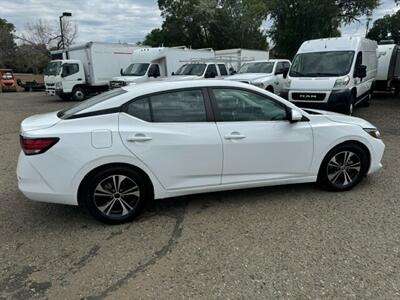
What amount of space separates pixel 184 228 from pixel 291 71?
7.96 metres

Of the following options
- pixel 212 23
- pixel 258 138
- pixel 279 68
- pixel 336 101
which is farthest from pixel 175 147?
pixel 212 23

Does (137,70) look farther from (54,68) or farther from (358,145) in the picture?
(358,145)

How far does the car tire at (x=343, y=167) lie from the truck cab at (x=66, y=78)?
16959 mm

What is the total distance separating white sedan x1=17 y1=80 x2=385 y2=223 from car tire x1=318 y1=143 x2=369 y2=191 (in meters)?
0.01

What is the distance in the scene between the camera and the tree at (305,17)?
2419 cm

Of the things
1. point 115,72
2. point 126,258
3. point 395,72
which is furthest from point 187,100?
point 115,72

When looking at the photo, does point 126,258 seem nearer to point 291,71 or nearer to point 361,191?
point 361,191

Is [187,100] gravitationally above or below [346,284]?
above

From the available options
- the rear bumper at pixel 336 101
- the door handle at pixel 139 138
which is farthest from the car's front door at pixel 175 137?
the rear bumper at pixel 336 101

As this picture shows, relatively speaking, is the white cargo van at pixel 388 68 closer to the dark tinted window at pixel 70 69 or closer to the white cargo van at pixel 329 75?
the white cargo van at pixel 329 75

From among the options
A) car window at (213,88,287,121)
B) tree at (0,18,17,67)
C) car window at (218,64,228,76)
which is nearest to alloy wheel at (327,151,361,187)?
car window at (213,88,287,121)

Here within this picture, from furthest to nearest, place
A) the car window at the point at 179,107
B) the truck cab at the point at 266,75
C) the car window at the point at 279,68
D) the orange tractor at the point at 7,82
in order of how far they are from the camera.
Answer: the orange tractor at the point at 7,82 < the car window at the point at 279,68 < the truck cab at the point at 266,75 < the car window at the point at 179,107

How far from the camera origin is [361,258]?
307 cm

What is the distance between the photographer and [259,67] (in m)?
13.9
